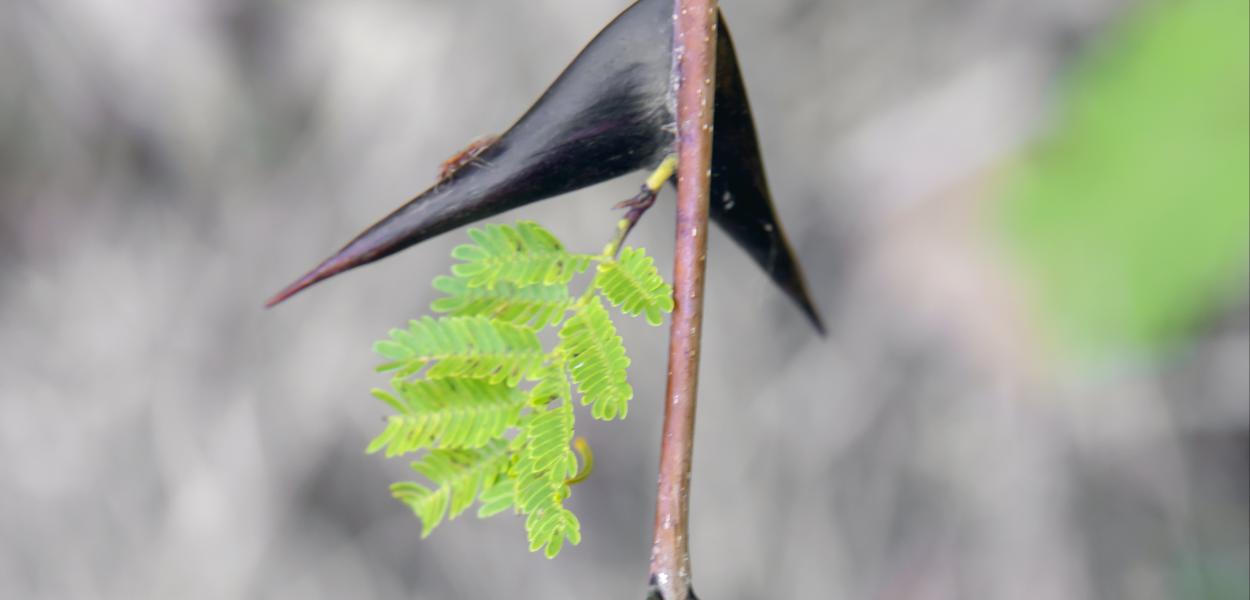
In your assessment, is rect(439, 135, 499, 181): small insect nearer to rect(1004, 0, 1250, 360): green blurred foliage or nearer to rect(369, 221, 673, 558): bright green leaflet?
rect(369, 221, 673, 558): bright green leaflet

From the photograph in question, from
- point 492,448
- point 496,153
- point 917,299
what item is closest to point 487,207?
point 496,153

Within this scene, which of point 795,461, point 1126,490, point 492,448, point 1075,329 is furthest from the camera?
point 795,461

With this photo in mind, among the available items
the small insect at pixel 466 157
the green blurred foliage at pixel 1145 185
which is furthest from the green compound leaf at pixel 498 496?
the green blurred foliage at pixel 1145 185

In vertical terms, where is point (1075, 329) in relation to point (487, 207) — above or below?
below

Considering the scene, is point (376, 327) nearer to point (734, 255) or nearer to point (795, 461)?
point (734, 255)

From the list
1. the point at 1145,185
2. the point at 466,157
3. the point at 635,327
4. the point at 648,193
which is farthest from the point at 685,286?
the point at 635,327

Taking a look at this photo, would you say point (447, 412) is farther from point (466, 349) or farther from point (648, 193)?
point (648, 193)
